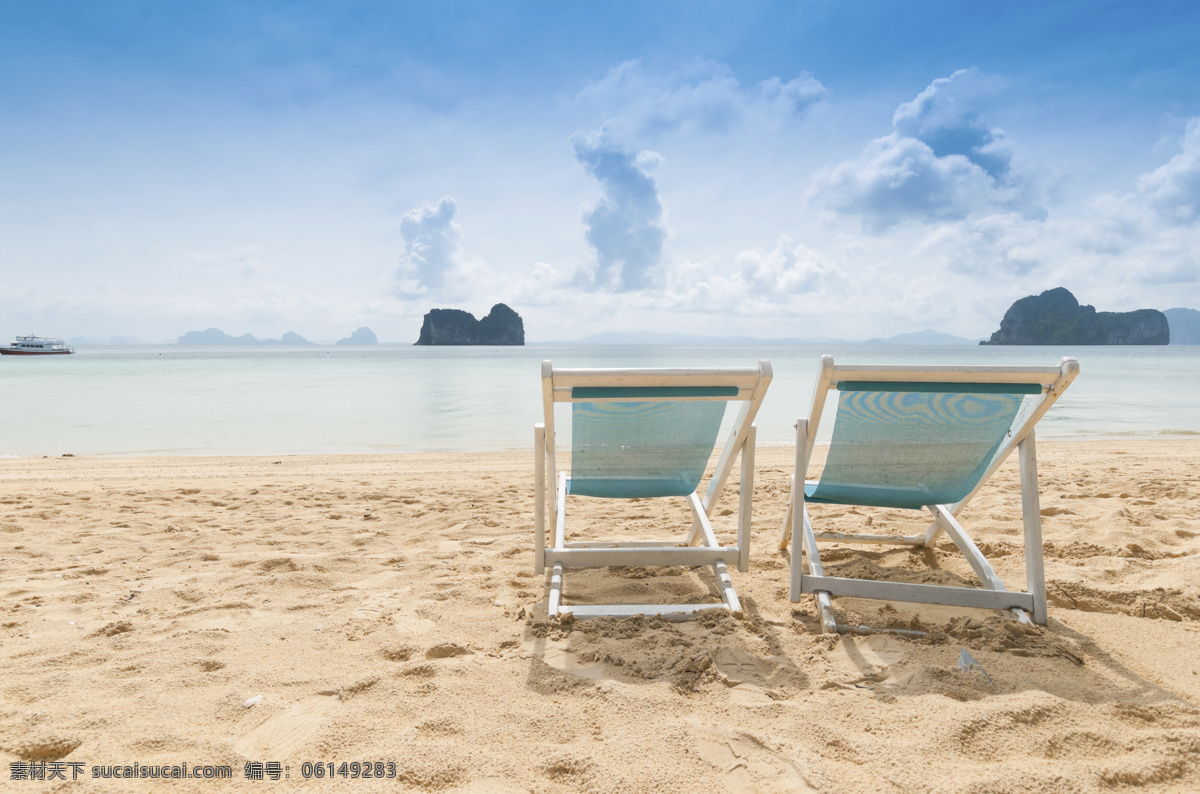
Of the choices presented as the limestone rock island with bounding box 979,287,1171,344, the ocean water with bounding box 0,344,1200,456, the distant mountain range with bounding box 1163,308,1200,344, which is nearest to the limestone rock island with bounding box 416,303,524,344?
the limestone rock island with bounding box 979,287,1171,344

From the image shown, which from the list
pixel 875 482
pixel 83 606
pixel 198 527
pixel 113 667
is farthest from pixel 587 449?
pixel 198 527

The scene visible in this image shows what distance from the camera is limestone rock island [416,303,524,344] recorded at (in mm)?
127375

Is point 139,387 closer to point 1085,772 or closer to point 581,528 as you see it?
point 581,528

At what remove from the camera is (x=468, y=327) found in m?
128

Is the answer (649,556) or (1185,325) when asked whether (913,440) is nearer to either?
(649,556)

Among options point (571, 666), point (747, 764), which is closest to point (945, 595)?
point (747, 764)

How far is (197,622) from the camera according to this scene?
8.81 ft

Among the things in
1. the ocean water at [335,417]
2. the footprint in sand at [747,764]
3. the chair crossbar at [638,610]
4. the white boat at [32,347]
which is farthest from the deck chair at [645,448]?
the white boat at [32,347]

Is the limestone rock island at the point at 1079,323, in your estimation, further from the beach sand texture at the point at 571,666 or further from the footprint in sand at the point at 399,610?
the footprint in sand at the point at 399,610

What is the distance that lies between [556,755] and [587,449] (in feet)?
4.83

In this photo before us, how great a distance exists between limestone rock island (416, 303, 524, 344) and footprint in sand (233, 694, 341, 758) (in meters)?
129

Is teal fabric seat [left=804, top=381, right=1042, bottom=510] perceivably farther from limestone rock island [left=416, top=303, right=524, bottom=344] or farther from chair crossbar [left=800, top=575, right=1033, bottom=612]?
limestone rock island [left=416, top=303, right=524, bottom=344]

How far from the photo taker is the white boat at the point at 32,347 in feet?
207

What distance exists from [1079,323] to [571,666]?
130 metres
